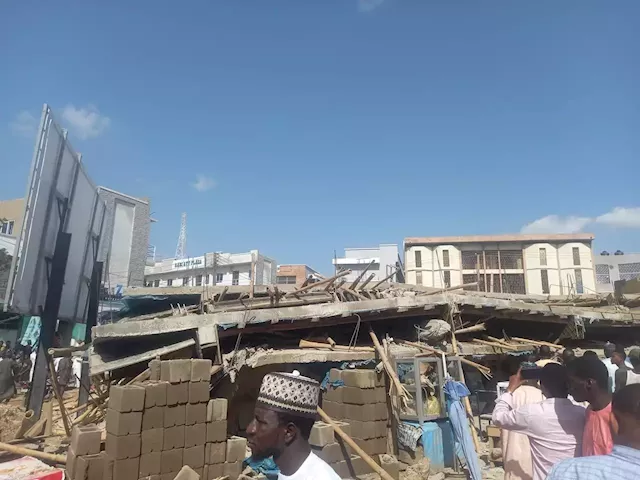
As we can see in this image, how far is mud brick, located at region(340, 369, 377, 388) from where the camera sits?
27.9 feet

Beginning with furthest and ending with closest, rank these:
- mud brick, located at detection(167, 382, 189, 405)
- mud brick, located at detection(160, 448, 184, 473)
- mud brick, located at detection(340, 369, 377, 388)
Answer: mud brick, located at detection(340, 369, 377, 388) < mud brick, located at detection(167, 382, 189, 405) < mud brick, located at detection(160, 448, 184, 473)

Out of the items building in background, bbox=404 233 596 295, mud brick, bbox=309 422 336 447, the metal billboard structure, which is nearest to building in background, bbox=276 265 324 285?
building in background, bbox=404 233 596 295

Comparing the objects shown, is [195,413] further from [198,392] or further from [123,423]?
[123,423]

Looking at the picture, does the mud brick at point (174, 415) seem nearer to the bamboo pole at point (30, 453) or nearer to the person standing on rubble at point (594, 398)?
the bamboo pole at point (30, 453)

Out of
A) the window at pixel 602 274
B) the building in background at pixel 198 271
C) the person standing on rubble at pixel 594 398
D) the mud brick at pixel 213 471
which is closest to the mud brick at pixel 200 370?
the mud brick at pixel 213 471

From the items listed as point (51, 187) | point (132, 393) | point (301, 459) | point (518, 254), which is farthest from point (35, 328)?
point (518, 254)

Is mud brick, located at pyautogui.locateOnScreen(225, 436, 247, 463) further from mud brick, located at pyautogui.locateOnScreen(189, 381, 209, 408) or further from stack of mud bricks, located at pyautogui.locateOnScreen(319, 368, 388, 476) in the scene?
stack of mud bricks, located at pyautogui.locateOnScreen(319, 368, 388, 476)

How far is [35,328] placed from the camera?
23.5 metres

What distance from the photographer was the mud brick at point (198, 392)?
22.1 feet

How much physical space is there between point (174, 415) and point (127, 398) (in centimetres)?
78

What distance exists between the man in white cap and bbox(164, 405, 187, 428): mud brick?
4.88 metres

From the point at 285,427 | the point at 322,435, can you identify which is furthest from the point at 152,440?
the point at 285,427

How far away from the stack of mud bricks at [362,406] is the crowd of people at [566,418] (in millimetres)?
4187

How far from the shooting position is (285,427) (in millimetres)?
2150
